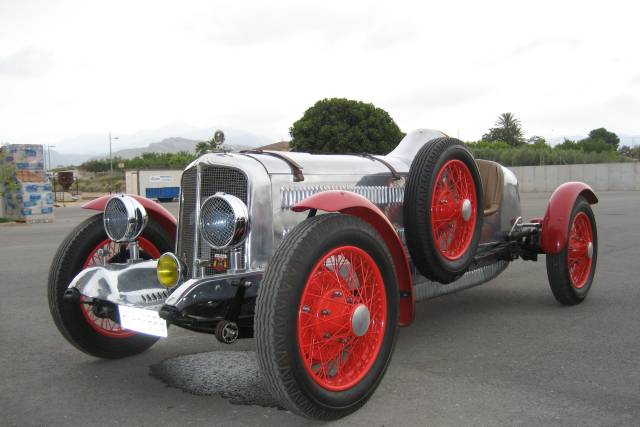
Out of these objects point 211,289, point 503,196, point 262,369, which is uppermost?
point 503,196

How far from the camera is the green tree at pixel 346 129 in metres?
39.4

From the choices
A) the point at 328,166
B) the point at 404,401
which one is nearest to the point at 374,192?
the point at 328,166

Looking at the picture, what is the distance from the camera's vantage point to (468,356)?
409cm

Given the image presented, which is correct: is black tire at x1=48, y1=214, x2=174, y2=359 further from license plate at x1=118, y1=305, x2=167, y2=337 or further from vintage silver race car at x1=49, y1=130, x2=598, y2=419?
license plate at x1=118, y1=305, x2=167, y2=337

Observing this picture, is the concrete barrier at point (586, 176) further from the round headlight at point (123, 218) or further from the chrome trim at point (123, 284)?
the chrome trim at point (123, 284)

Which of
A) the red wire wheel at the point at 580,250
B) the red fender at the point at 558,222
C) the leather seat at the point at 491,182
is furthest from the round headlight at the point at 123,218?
the red wire wheel at the point at 580,250

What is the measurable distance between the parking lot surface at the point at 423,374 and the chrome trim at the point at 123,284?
56cm

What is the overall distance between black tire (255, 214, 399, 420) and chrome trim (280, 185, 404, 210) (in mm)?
675

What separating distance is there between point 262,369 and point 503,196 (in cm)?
354

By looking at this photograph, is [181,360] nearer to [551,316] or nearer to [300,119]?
[551,316]

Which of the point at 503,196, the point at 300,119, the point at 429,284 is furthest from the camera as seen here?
the point at 300,119

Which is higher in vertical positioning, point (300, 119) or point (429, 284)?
→ point (300, 119)

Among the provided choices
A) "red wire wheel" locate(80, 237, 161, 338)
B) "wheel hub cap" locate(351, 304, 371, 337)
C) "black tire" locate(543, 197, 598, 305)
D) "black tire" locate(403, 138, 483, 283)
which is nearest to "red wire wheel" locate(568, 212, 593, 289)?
"black tire" locate(543, 197, 598, 305)

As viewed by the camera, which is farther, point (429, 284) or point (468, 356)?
point (429, 284)
